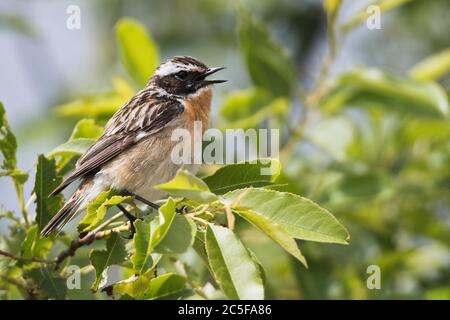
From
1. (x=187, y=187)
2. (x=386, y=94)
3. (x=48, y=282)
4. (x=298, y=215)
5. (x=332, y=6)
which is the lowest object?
(x=48, y=282)

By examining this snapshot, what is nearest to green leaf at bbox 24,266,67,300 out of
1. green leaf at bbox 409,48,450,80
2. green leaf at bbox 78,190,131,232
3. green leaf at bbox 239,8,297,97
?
green leaf at bbox 78,190,131,232

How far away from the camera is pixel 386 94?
6172mm

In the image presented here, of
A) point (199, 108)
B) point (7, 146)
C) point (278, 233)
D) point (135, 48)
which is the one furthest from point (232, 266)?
point (135, 48)

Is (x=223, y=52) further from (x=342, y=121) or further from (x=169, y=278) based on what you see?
(x=169, y=278)

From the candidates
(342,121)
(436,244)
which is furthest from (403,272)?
(342,121)

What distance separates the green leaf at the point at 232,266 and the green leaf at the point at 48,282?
1.00 metres

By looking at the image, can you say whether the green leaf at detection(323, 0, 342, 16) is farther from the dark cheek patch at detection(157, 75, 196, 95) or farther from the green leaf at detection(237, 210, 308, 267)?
the green leaf at detection(237, 210, 308, 267)

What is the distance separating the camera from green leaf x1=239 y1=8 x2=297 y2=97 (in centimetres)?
611

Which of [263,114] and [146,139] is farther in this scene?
[263,114]

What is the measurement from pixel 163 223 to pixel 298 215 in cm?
58

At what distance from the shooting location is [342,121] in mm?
6270

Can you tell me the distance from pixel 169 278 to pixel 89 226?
44 centimetres

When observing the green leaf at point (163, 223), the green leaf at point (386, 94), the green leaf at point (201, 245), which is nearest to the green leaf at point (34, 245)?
the green leaf at point (201, 245)

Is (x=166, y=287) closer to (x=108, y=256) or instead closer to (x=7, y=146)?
(x=108, y=256)
